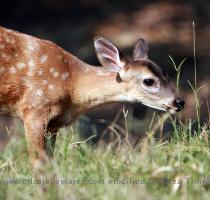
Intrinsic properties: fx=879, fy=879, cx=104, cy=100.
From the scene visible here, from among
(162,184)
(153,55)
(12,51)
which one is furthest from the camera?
(153,55)

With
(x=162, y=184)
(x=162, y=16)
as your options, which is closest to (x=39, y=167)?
(x=162, y=184)

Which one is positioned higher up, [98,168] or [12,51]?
[12,51]

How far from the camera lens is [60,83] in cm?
747

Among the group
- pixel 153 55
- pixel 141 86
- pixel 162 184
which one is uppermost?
pixel 153 55

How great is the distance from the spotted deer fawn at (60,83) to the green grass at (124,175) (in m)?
0.68

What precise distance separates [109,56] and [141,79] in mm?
349

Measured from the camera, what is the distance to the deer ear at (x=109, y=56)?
303 inches

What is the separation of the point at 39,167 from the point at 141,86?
203cm

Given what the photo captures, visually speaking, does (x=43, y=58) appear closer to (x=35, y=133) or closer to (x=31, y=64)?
(x=31, y=64)

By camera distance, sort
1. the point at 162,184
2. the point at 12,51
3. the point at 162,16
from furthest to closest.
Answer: the point at 162,16 < the point at 12,51 < the point at 162,184

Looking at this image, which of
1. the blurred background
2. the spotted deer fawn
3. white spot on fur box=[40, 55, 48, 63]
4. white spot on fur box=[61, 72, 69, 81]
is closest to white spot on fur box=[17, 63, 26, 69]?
the spotted deer fawn

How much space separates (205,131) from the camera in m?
6.90

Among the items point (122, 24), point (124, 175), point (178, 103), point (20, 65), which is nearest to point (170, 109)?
point (178, 103)

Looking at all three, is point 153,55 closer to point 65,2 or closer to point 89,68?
point 65,2
